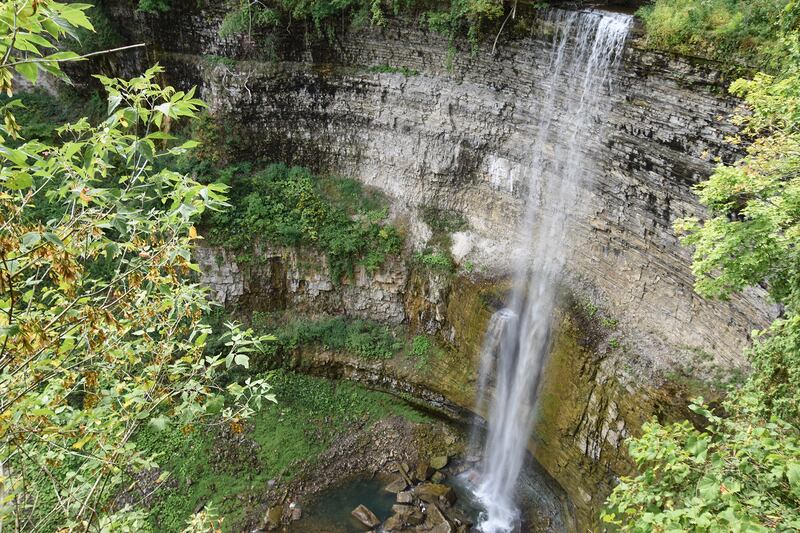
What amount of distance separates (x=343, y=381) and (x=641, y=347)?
8344 mm

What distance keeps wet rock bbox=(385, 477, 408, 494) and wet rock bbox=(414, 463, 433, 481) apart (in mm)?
401

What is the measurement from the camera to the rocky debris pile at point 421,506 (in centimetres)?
1146

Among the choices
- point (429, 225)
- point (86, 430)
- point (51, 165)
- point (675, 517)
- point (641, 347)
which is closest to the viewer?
point (51, 165)

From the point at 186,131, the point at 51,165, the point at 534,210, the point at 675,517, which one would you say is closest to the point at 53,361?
the point at 51,165

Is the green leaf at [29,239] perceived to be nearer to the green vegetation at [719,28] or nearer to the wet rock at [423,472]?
the green vegetation at [719,28]

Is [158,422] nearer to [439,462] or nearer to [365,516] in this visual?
[365,516]

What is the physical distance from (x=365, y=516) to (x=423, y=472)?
1.86m

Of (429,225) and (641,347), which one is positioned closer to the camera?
(641,347)

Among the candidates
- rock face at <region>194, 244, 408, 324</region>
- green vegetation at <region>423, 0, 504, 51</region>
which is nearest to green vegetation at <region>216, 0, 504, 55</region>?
green vegetation at <region>423, 0, 504, 51</region>

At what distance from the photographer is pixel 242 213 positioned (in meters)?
14.7

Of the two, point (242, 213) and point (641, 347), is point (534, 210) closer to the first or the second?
point (641, 347)

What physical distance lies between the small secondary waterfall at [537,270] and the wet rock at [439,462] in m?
1.02

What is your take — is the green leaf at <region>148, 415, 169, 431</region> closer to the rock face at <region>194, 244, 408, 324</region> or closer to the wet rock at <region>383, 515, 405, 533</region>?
the wet rock at <region>383, 515, 405, 533</region>

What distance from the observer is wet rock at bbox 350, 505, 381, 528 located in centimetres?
1158
